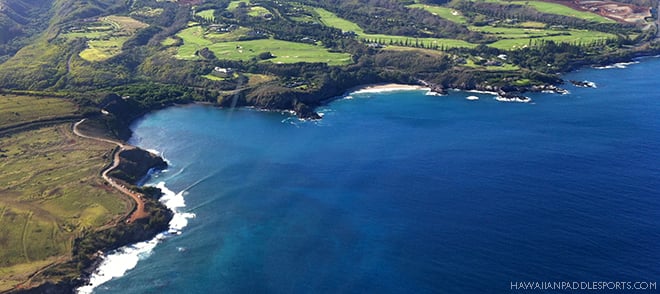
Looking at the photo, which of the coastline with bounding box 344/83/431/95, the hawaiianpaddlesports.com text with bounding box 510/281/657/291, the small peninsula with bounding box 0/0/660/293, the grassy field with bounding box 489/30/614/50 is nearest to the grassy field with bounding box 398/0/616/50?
the grassy field with bounding box 489/30/614/50

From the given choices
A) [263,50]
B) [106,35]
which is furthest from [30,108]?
[106,35]

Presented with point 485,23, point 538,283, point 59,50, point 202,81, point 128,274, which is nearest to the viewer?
point 538,283

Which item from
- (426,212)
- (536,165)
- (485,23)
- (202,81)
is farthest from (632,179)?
(485,23)

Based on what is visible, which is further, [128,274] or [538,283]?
[128,274]

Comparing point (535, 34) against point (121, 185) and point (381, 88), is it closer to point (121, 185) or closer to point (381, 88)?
point (381, 88)

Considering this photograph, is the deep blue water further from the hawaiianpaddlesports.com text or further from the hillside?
the hillside

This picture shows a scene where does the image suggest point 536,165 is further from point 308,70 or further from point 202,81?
point 202,81

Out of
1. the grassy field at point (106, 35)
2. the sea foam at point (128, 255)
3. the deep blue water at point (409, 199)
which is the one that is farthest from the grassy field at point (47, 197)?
the grassy field at point (106, 35)
